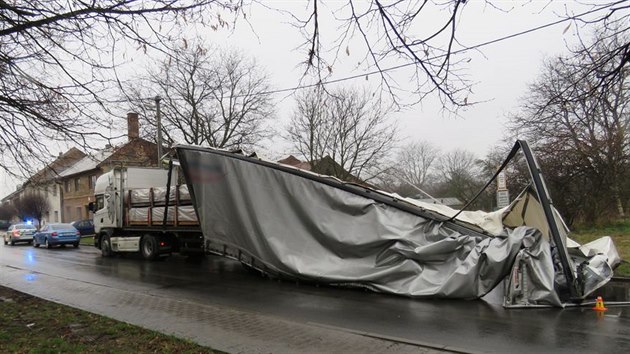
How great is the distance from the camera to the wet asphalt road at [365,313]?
5.93m

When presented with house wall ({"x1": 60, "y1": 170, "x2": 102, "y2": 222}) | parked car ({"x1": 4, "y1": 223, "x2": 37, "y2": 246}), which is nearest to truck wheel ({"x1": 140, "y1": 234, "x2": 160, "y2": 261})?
parked car ({"x1": 4, "y1": 223, "x2": 37, "y2": 246})

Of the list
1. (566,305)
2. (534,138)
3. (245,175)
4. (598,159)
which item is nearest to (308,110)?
(534,138)

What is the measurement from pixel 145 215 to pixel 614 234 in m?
16.8

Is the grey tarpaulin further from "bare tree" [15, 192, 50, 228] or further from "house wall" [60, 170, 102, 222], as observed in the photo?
"bare tree" [15, 192, 50, 228]

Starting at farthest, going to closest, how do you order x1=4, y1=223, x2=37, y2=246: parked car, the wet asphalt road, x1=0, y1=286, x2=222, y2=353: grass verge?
x1=4, y1=223, x2=37, y2=246: parked car → the wet asphalt road → x1=0, y1=286, x2=222, y2=353: grass verge

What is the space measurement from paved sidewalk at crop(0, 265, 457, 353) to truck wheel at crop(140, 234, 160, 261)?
5839 millimetres

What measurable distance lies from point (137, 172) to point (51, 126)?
11277mm

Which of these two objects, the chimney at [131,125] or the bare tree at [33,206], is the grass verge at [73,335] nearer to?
the chimney at [131,125]

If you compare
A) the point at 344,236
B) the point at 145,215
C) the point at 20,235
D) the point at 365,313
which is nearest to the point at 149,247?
the point at 145,215

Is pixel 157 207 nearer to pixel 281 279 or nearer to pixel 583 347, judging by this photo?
pixel 281 279

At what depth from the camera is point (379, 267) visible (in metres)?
9.41

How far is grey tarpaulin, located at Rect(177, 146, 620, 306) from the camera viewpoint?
834 centimetres

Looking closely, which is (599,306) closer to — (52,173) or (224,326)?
(224,326)

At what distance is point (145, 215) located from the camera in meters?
16.8
